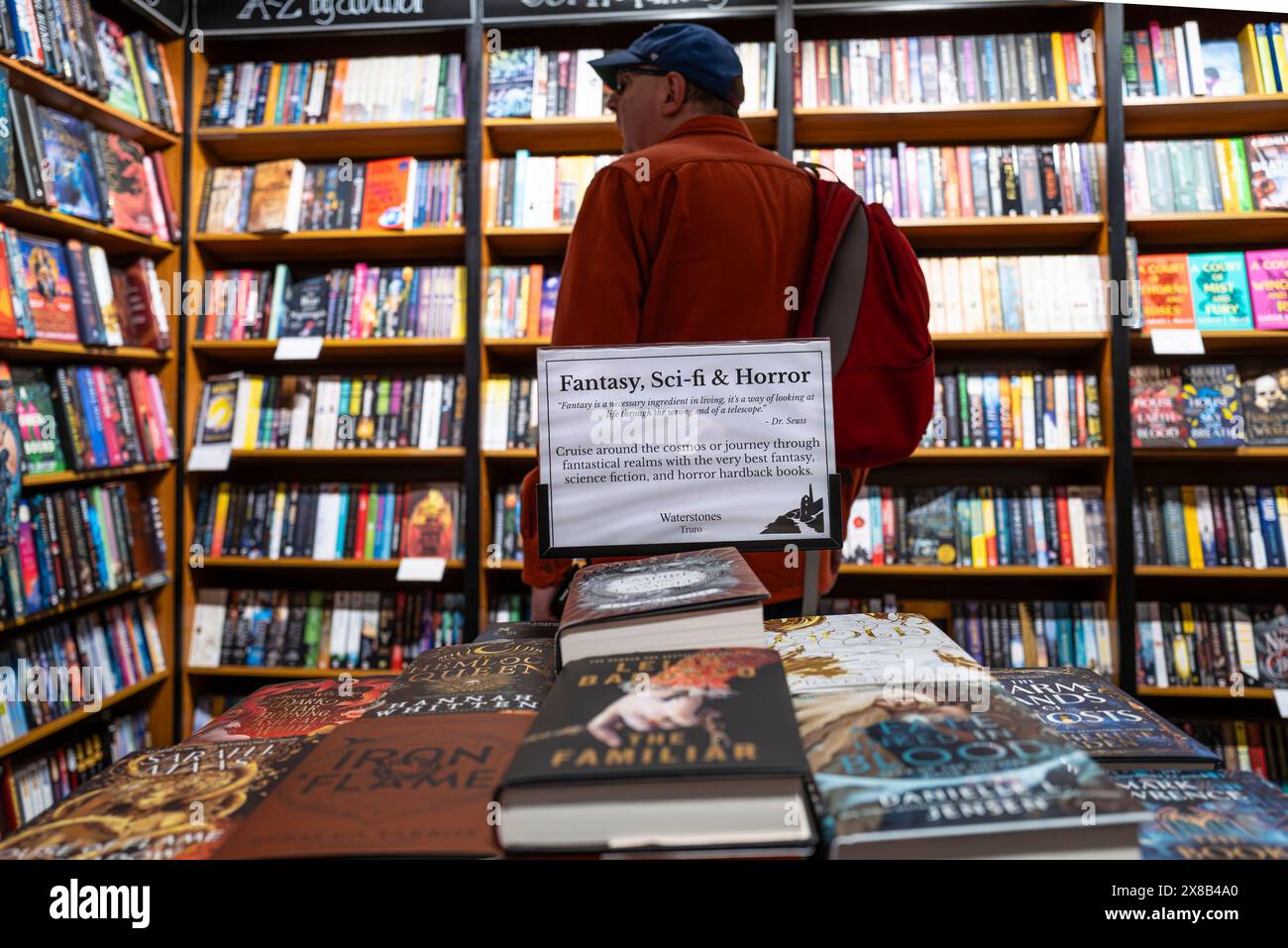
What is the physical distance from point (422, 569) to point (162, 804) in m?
1.99

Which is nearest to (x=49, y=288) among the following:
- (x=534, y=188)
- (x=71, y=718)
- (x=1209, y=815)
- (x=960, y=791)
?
(x=71, y=718)

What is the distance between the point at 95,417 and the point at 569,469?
6.67ft

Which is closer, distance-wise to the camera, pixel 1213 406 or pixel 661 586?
pixel 661 586

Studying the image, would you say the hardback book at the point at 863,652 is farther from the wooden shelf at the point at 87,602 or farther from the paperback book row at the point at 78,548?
the wooden shelf at the point at 87,602

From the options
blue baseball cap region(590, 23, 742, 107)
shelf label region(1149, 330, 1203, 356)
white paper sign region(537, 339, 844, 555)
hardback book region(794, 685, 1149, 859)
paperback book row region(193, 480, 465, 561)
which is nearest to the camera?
hardback book region(794, 685, 1149, 859)

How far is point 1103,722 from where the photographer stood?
26.6 inches

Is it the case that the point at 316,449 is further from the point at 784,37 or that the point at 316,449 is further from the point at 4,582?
the point at 784,37

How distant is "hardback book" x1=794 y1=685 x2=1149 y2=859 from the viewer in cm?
42

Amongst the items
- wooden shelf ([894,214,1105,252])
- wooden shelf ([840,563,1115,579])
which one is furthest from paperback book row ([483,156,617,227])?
wooden shelf ([840,563,1115,579])

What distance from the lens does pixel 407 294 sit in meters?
2.60

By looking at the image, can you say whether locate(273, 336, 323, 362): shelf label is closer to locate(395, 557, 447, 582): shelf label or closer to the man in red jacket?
locate(395, 557, 447, 582): shelf label

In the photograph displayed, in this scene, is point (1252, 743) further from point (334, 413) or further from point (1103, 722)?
point (334, 413)

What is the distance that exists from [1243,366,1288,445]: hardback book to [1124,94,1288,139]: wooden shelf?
0.78 meters
